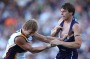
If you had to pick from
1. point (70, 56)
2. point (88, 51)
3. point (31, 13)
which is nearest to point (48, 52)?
point (88, 51)

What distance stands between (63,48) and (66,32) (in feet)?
1.06

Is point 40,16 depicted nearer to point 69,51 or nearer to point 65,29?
point 65,29

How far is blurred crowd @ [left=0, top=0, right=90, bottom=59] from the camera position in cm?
Result: 1413

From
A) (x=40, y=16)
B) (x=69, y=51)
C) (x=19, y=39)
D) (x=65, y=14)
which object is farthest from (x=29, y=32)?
(x=40, y=16)

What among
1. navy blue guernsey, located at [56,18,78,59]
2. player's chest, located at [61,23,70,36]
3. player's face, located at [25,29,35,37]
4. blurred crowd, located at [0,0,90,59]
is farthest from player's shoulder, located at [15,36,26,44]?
blurred crowd, located at [0,0,90,59]

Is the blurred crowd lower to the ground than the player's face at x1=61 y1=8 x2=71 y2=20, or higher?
higher

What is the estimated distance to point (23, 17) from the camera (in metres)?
15.4

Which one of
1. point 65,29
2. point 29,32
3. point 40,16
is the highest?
point 40,16

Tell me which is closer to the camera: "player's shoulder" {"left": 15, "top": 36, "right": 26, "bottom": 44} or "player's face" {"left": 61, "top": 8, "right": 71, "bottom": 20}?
"player's shoulder" {"left": 15, "top": 36, "right": 26, "bottom": 44}

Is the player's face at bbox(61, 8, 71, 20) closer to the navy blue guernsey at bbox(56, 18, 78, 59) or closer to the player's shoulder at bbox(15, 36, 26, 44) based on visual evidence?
the navy blue guernsey at bbox(56, 18, 78, 59)

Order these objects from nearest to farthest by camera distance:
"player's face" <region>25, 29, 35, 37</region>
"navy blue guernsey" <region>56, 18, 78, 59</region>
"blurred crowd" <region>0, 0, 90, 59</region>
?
"player's face" <region>25, 29, 35, 37</region> < "navy blue guernsey" <region>56, 18, 78, 59</region> < "blurred crowd" <region>0, 0, 90, 59</region>

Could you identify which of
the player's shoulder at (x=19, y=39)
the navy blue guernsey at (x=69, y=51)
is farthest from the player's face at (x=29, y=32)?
the navy blue guernsey at (x=69, y=51)

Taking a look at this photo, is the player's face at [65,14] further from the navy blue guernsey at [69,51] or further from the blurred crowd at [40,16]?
the blurred crowd at [40,16]

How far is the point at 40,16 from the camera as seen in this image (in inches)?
602
